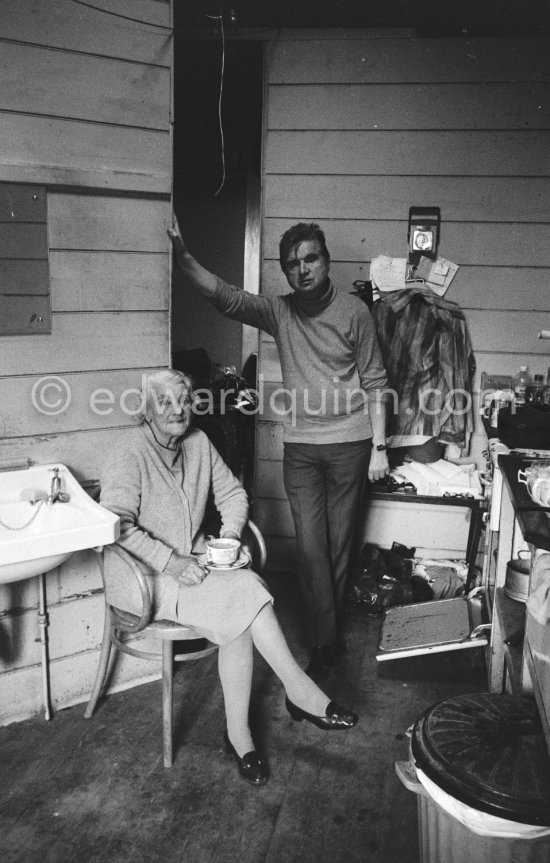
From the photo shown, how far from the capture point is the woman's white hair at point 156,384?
8.21ft

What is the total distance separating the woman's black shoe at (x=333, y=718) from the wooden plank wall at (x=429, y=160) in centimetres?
198

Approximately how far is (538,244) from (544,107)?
2.12 feet

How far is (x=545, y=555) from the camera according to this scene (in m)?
1.78

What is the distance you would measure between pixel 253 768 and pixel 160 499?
0.92 metres

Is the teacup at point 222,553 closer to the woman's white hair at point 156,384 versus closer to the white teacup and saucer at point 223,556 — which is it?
the white teacup and saucer at point 223,556

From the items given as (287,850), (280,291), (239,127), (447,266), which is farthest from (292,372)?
(239,127)

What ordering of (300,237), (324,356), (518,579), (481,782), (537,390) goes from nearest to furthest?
(481,782)
(518,579)
(300,237)
(324,356)
(537,390)

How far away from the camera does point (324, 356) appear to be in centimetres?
298

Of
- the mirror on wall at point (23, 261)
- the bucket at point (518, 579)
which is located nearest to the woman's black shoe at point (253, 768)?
the bucket at point (518, 579)

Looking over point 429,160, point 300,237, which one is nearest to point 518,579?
point 300,237

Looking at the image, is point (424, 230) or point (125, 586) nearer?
point (125, 586)

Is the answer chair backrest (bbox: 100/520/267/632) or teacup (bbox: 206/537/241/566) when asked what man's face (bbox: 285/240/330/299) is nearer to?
teacup (bbox: 206/537/241/566)

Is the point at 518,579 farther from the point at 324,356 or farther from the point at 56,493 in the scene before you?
the point at 56,493

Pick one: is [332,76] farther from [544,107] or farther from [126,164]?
[126,164]
